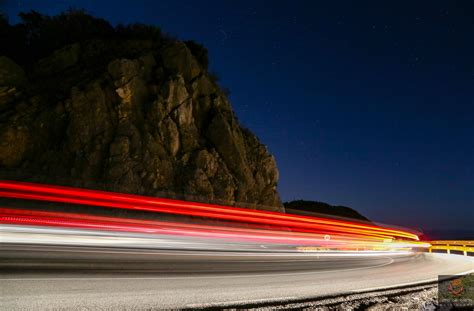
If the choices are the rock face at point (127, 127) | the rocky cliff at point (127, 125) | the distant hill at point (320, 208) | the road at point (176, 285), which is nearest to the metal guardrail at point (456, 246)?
the rocky cliff at point (127, 125)

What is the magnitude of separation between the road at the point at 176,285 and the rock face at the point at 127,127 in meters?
18.1

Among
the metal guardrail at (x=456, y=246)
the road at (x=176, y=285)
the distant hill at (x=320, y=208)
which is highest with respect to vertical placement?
the distant hill at (x=320, y=208)

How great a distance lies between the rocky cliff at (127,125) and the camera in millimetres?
27250

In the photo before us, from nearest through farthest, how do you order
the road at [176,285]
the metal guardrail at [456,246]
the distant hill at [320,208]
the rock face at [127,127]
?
the road at [176,285] → the rock face at [127,127] → the metal guardrail at [456,246] → the distant hill at [320,208]

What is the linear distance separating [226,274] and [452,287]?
5104mm

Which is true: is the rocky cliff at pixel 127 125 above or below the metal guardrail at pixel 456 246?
above

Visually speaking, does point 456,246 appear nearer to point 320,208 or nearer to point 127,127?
point 127,127

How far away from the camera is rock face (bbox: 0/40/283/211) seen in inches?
1072

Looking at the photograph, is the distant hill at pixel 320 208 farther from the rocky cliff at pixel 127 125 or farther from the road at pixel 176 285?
the road at pixel 176 285

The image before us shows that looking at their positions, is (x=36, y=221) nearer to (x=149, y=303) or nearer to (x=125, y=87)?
(x=149, y=303)

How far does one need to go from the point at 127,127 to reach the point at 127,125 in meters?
0.21

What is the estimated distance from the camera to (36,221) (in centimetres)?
884

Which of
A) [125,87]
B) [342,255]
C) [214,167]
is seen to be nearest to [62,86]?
[125,87]

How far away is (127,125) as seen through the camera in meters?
29.9
